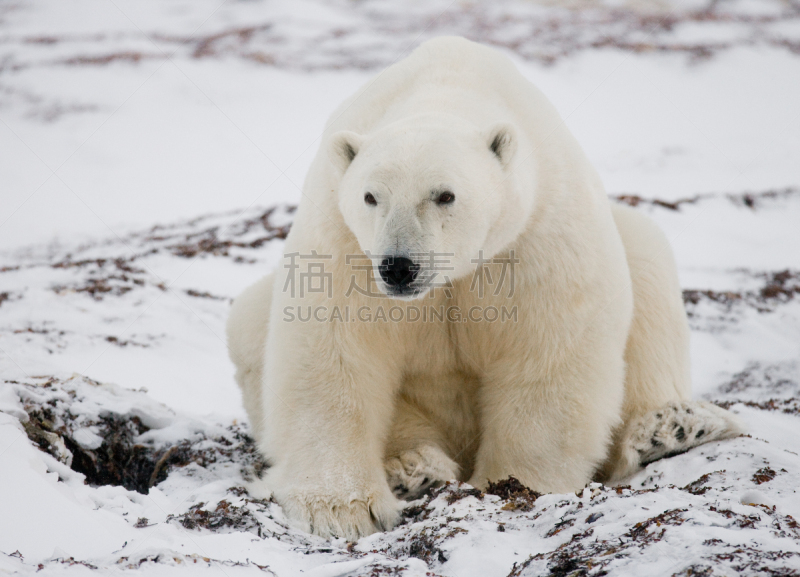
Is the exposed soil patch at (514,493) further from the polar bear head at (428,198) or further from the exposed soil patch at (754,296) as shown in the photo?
the exposed soil patch at (754,296)

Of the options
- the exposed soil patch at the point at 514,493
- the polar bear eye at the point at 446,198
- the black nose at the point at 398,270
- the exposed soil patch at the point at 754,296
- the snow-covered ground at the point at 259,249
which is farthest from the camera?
the exposed soil patch at the point at 754,296

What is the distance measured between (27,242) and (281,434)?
10.6 meters

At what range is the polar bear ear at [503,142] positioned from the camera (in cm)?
358

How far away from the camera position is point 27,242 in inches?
496

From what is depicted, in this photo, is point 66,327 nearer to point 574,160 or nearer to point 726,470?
point 574,160

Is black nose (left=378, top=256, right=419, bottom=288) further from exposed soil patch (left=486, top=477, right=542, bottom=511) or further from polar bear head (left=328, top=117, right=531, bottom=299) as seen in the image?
exposed soil patch (left=486, top=477, right=542, bottom=511)

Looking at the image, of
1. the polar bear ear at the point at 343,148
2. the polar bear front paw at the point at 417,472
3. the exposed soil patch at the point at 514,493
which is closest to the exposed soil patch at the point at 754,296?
the polar bear front paw at the point at 417,472

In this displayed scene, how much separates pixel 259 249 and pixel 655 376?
23.7 ft

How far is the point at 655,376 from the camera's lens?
448cm

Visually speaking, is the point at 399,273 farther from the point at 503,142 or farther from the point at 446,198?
the point at 503,142

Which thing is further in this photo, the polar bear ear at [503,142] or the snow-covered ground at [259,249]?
the polar bear ear at [503,142]

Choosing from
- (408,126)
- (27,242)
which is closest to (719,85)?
(27,242)

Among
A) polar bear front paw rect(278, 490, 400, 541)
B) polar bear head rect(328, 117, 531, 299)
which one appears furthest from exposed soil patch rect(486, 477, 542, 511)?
polar bear head rect(328, 117, 531, 299)

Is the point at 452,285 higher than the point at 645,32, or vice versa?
the point at 645,32
